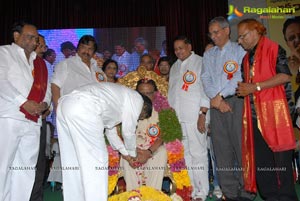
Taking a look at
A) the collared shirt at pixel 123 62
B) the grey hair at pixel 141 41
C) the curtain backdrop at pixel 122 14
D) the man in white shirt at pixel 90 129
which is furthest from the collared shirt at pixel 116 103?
the curtain backdrop at pixel 122 14

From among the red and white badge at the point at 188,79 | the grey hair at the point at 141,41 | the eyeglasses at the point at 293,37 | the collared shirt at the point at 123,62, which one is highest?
the grey hair at the point at 141,41

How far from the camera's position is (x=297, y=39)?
720cm

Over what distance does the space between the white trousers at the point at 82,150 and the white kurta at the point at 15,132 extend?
50cm

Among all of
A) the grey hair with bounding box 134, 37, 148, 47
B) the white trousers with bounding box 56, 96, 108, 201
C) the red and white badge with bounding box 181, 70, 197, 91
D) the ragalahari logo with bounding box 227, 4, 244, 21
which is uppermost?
the ragalahari logo with bounding box 227, 4, 244, 21

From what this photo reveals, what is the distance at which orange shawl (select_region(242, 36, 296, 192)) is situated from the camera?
2928mm

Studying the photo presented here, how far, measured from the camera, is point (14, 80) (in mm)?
3229

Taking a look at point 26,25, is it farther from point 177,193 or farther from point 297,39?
point 297,39

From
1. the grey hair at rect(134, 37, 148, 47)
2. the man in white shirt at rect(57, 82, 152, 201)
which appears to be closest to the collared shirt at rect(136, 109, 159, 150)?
the man in white shirt at rect(57, 82, 152, 201)

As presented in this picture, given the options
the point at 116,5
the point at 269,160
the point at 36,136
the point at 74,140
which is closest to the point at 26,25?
the point at 36,136

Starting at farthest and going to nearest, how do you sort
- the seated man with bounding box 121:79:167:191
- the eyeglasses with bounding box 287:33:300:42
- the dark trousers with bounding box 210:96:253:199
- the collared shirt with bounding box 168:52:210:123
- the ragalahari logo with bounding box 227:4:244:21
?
the ragalahari logo with bounding box 227:4:244:21
the eyeglasses with bounding box 287:33:300:42
the collared shirt with bounding box 168:52:210:123
the seated man with bounding box 121:79:167:191
the dark trousers with bounding box 210:96:253:199

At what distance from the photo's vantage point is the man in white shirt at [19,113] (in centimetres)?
312

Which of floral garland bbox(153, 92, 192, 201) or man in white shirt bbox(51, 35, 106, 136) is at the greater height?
man in white shirt bbox(51, 35, 106, 136)

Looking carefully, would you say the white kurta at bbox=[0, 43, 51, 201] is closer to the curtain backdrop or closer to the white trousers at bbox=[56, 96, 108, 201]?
the white trousers at bbox=[56, 96, 108, 201]

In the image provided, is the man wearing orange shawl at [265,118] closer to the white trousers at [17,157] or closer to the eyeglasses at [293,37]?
the white trousers at [17,157]
